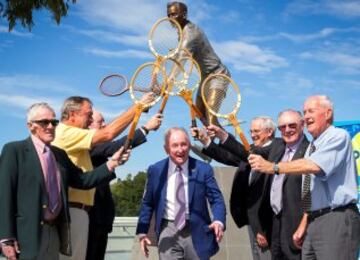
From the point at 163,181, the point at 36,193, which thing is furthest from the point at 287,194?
the point at 36,193

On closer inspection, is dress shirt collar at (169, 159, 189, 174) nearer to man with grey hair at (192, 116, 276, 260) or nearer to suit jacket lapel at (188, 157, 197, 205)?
suit jacket lapel at (188, 157, 197, 205)

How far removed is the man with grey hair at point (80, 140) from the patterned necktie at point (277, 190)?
1.56 m

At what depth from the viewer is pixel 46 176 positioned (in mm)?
5043

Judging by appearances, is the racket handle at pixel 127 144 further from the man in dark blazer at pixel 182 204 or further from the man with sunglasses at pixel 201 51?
the man with sunglasses at pixel 201 51

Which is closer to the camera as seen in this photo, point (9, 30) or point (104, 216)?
point (104, 216)

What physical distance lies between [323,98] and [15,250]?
3.07m

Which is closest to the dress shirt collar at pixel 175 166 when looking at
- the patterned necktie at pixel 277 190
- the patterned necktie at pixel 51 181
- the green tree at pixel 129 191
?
the patterned necktie at pixel 277 190

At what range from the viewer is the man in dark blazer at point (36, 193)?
15.7 feet

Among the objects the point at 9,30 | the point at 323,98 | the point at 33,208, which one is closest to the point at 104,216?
the point at 33,208

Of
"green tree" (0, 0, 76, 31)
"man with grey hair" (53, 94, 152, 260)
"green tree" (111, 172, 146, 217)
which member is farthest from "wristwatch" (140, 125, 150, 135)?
"green tree" (111, 172, 146, 217)

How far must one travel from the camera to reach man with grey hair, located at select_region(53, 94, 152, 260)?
559cm

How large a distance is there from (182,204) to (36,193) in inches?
57.3

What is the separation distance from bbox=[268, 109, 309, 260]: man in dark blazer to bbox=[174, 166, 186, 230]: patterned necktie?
990mm

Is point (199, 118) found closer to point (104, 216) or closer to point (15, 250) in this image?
point (104, 216)
